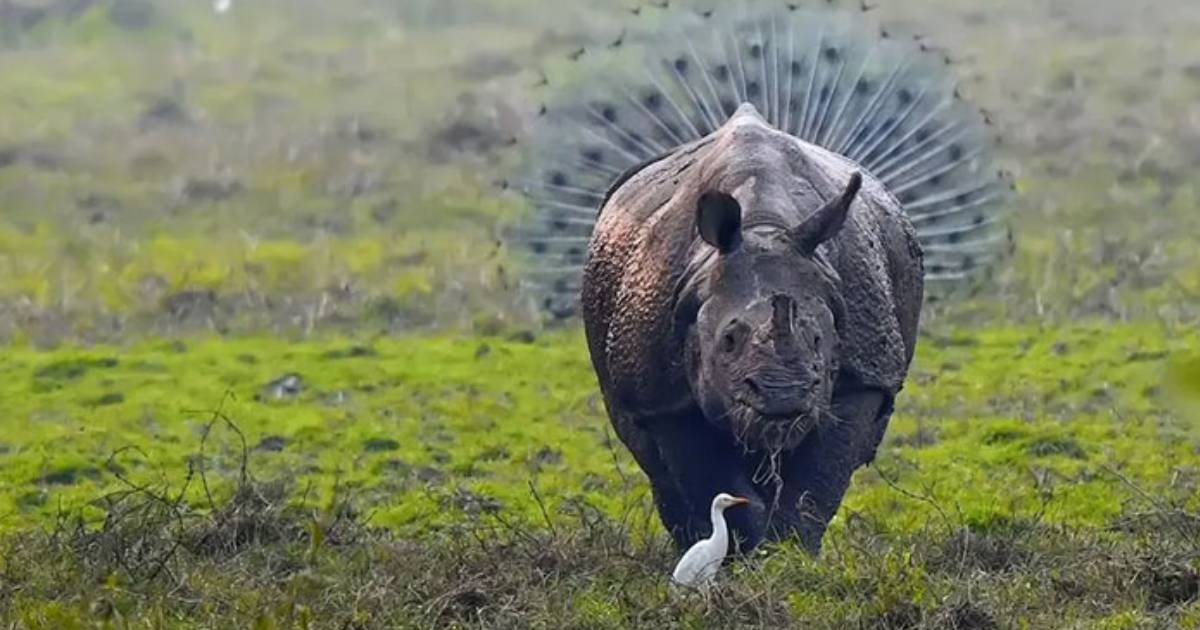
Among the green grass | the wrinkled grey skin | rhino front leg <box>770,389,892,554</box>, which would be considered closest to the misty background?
the green grass

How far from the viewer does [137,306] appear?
1706 cm

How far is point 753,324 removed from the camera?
675cm

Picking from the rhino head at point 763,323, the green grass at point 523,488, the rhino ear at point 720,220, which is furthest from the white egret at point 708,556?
the rhino ear at point 720,220

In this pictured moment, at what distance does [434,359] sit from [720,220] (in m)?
8.17

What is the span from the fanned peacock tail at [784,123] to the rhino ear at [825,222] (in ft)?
8.02

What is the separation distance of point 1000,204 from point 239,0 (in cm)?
2322

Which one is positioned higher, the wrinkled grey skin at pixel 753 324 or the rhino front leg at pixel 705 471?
the wrinkled grey skin at pixel 753 324

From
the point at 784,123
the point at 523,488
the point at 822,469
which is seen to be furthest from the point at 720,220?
the point at 523,488

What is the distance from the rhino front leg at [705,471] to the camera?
751 cm

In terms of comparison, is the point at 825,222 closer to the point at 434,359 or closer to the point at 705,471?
the point at 705,471

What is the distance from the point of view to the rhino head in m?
6.64

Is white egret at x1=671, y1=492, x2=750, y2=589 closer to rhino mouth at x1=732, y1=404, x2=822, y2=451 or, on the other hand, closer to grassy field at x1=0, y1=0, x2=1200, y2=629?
grassy field at x1=0, y1=0, x2=1200, y2=629

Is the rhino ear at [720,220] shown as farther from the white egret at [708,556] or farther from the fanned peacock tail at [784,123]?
the fanned peacock tail at [784,123]

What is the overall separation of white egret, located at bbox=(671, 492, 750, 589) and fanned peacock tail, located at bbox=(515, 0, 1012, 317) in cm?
260
